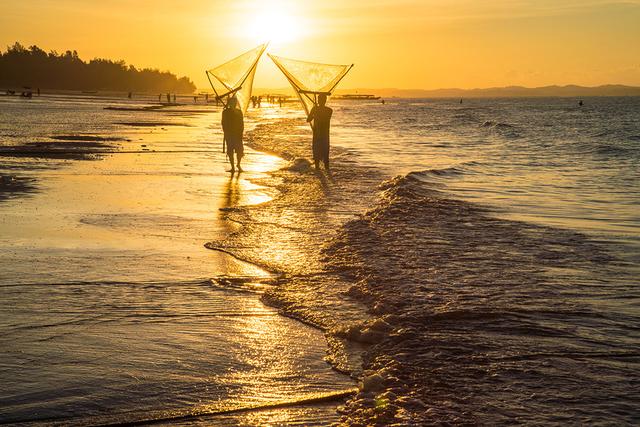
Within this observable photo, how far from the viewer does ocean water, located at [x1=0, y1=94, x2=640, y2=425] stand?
457 centimetres

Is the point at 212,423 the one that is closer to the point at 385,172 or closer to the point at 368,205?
the point at 368,205

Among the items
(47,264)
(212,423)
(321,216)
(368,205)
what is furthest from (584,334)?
(368,205)

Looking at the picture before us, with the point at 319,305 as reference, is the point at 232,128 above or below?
above

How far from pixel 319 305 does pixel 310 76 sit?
15.8 metres

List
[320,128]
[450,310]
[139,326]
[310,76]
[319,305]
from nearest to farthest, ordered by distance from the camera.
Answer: [139,326], [450,310], [319,305], [320,128], [310,76]

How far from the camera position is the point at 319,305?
21.9 feet

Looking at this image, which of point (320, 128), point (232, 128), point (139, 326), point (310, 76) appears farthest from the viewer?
point (310, 76)

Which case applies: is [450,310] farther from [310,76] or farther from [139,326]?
[310,76]

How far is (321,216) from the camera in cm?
1220

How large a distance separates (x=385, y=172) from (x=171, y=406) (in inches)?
658

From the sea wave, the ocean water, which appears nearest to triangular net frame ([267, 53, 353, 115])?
the ocean water

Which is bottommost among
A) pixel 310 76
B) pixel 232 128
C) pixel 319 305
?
pixel 319 305

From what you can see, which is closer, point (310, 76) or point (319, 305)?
point (319, 305)

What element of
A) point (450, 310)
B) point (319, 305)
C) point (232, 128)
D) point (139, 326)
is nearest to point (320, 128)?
point (232, 128)
